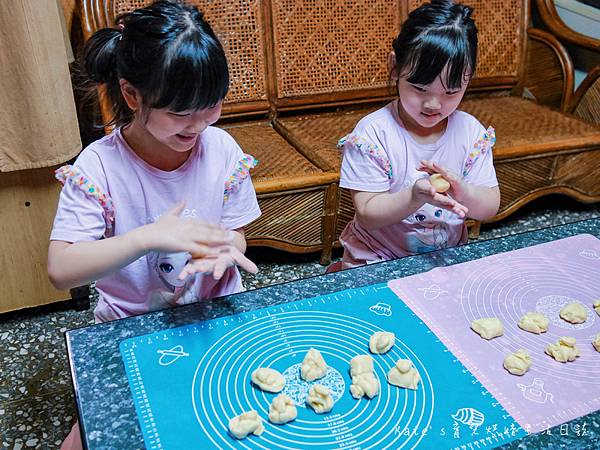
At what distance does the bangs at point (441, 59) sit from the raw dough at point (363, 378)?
61cm

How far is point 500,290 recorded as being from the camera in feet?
3.59

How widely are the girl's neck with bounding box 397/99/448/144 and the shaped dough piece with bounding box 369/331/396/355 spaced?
598mm

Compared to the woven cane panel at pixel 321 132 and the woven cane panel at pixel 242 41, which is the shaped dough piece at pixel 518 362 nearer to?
the woven cane panel at pixel 321 132

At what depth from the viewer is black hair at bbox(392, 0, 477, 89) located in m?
1.21

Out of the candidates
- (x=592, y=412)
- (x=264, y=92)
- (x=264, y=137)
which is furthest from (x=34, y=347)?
(x=592, y=412)

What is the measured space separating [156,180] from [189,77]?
27cm

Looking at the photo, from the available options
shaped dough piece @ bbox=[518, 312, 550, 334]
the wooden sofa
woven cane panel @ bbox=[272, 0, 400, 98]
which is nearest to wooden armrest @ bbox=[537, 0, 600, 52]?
the wooden sofa

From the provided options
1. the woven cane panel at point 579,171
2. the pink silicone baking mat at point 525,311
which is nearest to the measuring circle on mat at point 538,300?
the pink silicone baking mat at point 525,311

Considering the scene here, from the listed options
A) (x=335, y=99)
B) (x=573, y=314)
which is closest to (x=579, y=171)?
(x=335, y=99)

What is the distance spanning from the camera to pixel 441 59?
1208 millimetres

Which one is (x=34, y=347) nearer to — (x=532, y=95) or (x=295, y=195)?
(x=295, y=195)

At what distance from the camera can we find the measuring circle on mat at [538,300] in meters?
0.94

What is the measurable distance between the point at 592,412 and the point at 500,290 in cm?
29

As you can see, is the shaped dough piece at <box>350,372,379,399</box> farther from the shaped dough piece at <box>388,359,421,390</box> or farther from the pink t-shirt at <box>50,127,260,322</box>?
the pink t-shirt at <box>50,127,260,322</box>
